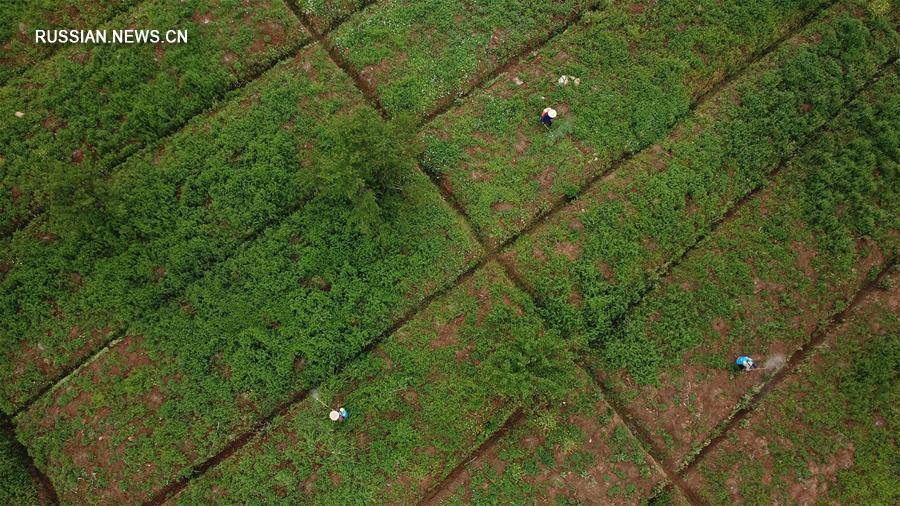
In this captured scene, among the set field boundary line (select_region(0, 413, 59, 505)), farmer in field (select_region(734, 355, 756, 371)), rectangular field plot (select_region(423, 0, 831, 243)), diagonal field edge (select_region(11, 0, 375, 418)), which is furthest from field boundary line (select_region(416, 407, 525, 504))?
field boundary line (select_region(0, 413, 59, 505))

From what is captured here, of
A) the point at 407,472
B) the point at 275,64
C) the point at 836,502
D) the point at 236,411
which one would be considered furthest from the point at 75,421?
the point at 836,502

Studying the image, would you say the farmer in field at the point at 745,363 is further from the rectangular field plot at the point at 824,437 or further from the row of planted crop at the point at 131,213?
the row of planted crop at the point at 131,213

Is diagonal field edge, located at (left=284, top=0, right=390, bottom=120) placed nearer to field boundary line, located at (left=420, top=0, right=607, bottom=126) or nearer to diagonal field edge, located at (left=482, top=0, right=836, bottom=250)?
field boundary line, located at (left=420, top=0, right=607, bottom=126)

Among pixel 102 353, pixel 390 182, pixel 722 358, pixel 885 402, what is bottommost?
pixel 885 402

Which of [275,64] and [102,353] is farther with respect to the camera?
[275,64]

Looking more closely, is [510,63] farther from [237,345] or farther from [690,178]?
[237,345]

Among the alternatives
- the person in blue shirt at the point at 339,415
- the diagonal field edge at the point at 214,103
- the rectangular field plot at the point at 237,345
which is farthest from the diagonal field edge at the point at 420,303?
the person in blue shirt at the point at 339,415

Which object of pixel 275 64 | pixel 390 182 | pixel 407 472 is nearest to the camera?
pixel 407 472

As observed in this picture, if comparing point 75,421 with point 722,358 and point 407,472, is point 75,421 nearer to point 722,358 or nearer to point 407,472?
point 407,472
